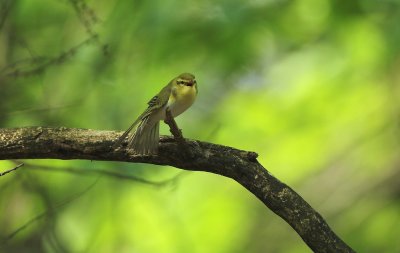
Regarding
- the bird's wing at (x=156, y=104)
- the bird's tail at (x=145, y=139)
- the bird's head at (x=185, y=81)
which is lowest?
the bird's tail at (x=145, y=139)

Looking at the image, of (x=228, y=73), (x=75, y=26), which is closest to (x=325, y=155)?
(x=228, y=73)

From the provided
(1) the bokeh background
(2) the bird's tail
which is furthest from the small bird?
(1) the bokeh background

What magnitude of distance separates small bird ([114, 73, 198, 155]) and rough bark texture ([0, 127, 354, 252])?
44 mm

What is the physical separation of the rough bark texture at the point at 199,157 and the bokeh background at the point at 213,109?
1.09 metres

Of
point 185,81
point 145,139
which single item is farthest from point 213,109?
point 145,139

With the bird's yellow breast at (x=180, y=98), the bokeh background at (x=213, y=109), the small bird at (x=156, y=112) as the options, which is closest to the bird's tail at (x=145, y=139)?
the small bird at (x=156, y=112)

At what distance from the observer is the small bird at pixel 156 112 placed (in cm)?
284

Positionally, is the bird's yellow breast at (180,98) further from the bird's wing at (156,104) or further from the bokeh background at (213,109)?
the bokeh background at (213,109)

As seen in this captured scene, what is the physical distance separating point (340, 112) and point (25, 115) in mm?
3631

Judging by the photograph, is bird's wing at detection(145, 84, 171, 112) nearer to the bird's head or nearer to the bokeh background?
the bird's head

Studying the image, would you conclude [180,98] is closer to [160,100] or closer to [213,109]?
[160,100]

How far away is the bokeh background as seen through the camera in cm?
492

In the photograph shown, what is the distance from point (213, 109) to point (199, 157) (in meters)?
3.77

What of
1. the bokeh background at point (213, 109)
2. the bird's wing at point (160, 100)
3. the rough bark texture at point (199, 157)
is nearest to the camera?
the rough bark texture at point (199, 157)
